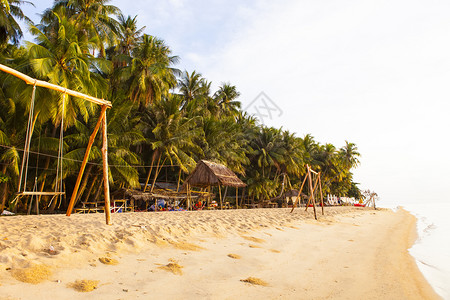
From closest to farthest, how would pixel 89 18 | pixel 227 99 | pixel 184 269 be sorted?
1. pixel 184 269
2. pixel 89 18
3. pixel 227 99

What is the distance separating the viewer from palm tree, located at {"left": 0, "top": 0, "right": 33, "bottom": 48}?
1522 cm

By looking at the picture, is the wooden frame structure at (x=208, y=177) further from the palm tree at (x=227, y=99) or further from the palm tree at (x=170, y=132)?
the palm tree at (x=227, y=99)

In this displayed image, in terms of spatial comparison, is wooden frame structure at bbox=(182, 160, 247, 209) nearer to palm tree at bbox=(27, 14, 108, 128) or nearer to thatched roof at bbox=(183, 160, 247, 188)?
thatched roof at bbox=(183, 160, 247, 188)

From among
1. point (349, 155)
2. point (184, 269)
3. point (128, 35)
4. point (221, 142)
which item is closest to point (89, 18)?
point (128, 35)

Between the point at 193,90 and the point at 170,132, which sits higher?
the point at 193,90

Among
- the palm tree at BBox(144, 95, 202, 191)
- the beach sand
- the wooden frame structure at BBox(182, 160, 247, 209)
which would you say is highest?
the palm tree at BBox(144, 95, 202, 191)

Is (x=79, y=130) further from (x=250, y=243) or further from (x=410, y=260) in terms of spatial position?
(x=410, y=260)

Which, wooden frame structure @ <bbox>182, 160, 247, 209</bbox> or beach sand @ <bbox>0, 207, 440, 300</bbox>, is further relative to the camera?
wooden frame structure @ <bbox>182, 160, 247, 209</bbox>

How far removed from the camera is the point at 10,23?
55.0ft

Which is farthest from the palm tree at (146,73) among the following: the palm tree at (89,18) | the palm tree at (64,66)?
the palm tree at (64,66)

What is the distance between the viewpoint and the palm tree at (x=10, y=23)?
1522 cm

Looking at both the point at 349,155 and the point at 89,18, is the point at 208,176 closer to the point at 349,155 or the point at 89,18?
the point at 89,18

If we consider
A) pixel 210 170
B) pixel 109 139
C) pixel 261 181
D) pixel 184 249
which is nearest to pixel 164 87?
pixel 109 139

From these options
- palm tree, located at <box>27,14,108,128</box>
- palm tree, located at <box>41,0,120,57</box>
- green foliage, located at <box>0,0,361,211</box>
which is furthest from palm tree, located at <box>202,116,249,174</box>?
palm tree, located at <box>27,14,108,128</box>
